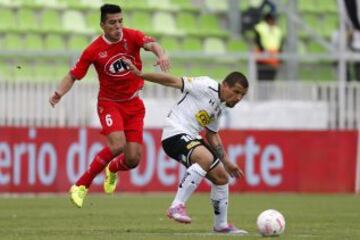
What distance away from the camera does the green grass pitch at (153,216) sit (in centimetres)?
1250

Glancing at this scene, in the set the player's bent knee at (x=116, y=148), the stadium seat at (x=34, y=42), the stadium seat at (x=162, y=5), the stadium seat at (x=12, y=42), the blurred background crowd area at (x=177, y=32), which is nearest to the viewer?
the player's bent knee at (x=116, y=148)

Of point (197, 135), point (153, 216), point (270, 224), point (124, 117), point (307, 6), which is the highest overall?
point (307, 6)

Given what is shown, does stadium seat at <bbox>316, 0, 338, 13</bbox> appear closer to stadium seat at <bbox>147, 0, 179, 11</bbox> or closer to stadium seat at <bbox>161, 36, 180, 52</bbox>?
stadium seat at <bbox>147, 0, 179, 11</bbox>

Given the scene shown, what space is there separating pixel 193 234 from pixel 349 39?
562 inches

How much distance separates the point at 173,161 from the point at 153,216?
21.1ft

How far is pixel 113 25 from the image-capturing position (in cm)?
1434

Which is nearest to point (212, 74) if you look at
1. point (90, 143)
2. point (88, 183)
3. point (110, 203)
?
point (90, 143)

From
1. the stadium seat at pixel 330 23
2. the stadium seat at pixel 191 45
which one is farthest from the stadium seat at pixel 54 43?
the stadium seat at pixel 330 23

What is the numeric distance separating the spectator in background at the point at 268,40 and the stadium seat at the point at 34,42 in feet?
15.2

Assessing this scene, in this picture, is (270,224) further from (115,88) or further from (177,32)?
(177,32)

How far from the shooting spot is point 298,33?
27.1 metres

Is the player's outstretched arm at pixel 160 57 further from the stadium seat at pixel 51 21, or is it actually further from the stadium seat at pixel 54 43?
the stadium seat at pixel 51 21

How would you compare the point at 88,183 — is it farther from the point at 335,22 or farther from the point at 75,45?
the point at 335,22

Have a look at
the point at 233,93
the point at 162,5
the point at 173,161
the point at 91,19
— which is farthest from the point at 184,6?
the point at 233,93
